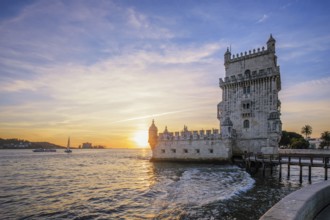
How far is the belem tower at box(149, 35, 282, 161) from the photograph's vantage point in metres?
33.3

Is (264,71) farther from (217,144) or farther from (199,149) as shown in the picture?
(199,149)

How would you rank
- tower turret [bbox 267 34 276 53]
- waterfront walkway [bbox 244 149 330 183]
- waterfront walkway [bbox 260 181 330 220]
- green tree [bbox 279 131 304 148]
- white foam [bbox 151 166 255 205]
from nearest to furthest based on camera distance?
waterfront walkway [bbox 260 181 330 220]
white foam [bbox 151 166 255 205]
waterfront walkway [bbox 244 149 330 183]
tower turret [bbox 267 34 276 53]
green tree [bbox 279 131 304 148]

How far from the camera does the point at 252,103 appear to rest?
3497 cm

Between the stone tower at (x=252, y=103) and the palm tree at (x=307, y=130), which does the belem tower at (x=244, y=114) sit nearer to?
the stone tower at (x=252, y=103)

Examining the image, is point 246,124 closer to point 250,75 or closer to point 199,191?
point 250,75

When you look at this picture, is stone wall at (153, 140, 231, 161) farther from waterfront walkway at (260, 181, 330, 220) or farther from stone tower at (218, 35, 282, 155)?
waterfront walkway at (260, 181, 330, 220)

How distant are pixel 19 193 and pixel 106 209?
9.13 meters

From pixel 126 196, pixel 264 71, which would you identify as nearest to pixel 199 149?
pixel 264 71

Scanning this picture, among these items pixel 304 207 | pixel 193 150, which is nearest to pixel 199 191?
pixel 304 207

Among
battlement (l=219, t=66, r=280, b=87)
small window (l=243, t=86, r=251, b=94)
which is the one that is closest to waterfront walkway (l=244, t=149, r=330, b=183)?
small window (l=243, t=86, r=251, b=94)

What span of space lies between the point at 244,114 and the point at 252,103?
6.58 ft

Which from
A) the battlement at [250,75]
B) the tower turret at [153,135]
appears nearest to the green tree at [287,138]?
the battlement at [250,75]

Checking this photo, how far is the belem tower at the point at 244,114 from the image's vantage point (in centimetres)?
3334

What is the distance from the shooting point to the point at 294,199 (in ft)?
17.9
